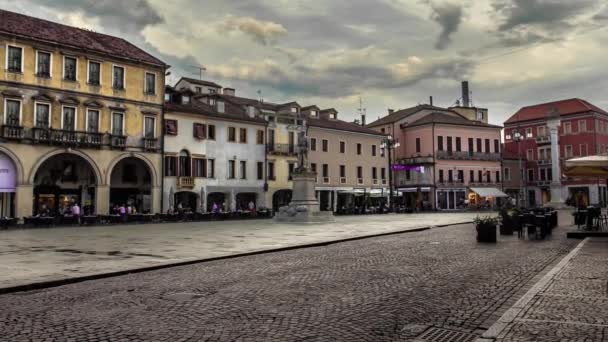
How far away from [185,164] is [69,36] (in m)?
12.7

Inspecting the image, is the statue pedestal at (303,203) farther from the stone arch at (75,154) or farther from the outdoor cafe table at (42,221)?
the stone arch at (75,154)

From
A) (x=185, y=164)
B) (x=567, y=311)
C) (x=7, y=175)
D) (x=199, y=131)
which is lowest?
(x=567, y=311)

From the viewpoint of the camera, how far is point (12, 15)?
3650 centimetres

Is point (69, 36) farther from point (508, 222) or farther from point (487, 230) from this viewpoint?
point (487, 230)

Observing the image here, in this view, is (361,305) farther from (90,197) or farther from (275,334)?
(90,197)

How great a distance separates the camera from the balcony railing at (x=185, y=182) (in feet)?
139

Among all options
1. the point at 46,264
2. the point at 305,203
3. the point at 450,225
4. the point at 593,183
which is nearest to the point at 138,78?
the point at 305,203

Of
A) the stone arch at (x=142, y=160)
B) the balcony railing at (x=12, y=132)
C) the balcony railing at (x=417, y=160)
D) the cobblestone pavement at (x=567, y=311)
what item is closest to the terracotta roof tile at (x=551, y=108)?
the balcony railing at (x=417, y=160)

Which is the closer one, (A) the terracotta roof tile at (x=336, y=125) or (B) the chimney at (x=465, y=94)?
(A) the terracotta roof tile at (x=336, y=125)

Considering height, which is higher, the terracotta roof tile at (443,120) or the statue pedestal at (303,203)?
the terracotta roof tile at (443,120)

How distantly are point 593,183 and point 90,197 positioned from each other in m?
62.8

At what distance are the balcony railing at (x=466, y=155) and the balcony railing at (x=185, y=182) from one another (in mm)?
33940

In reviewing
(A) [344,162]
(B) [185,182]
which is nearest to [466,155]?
(A) [344,162]

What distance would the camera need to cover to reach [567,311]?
6664 mm
